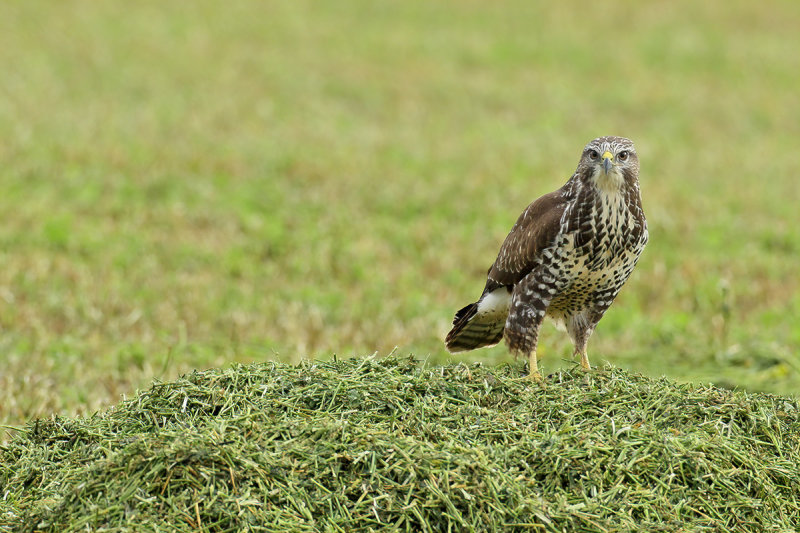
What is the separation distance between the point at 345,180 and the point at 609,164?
8398mm

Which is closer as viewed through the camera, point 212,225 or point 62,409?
point 62,409

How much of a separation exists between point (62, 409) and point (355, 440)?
8.30 ft

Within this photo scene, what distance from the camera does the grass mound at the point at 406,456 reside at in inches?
144

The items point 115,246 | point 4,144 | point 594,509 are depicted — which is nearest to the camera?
point 594,509

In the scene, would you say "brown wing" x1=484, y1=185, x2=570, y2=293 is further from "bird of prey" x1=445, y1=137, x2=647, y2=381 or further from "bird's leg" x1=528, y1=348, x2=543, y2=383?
"bird's leg" x1=528, y1=348, x2=543, y2=383

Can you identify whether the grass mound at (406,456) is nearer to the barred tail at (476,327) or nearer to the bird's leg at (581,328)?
the bird's leg at (581,328)

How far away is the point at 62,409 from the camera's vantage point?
5.77 meters

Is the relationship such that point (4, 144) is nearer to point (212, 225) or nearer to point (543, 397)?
point (212, 225)

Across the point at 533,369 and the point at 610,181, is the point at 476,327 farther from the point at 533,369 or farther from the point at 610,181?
the point at 610,181

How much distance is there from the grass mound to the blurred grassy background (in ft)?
3.51

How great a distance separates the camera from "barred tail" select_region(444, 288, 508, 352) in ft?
17.8

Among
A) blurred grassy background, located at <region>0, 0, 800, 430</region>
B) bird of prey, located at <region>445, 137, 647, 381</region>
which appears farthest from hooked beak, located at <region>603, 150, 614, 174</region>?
blurred grassy background, located at <region>0, 0, 800, 430</region>

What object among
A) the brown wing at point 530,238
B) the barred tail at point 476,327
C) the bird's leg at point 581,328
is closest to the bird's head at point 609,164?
the brown wing at point 530,238

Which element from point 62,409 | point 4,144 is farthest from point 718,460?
point 4,144
